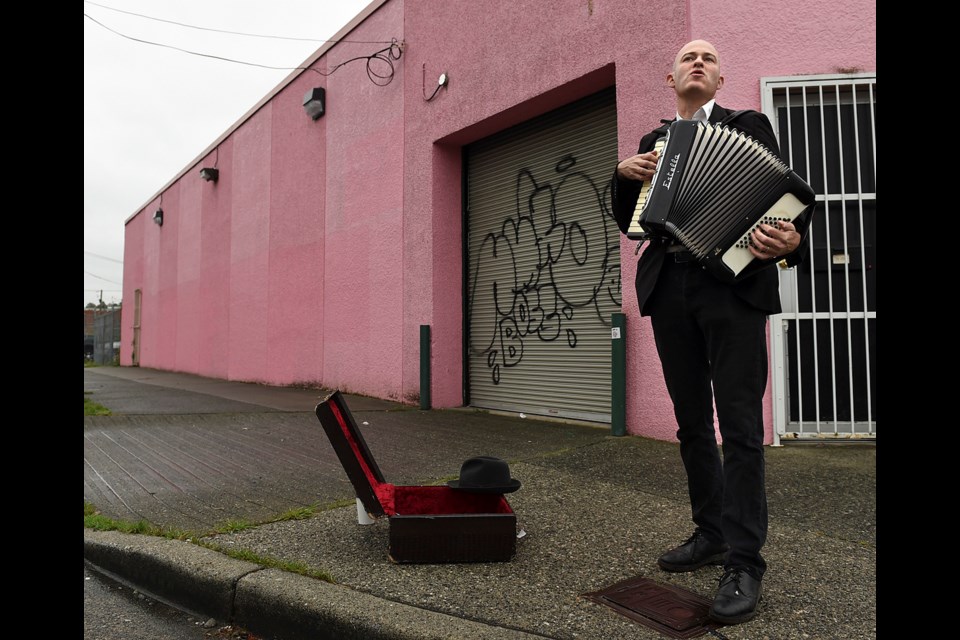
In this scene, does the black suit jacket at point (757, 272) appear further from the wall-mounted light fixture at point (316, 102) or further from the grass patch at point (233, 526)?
the wall-mounted light fixture at point (316, 102)

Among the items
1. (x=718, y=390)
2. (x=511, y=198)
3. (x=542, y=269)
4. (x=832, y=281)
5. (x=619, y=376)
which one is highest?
(x=511, y=198)

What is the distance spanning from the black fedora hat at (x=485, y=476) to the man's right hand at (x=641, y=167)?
1329 mm

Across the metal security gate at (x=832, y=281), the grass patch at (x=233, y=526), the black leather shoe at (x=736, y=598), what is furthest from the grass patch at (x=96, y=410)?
the black leather shoe at (x=736, y=598)

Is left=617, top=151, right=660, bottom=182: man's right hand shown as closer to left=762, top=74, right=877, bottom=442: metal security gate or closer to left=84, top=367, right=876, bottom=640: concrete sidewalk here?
left=84, top=367, right=876, bottom=640: concrete sidewalk

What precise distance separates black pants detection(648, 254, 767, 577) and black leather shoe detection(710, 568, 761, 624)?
0.04 metres

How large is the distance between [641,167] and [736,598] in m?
1.59

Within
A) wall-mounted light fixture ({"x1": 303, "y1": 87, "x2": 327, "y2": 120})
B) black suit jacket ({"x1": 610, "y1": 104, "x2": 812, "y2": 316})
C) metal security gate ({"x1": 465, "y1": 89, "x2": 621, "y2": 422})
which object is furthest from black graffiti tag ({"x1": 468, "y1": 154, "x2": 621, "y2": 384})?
wall-mounted light fixture ({"x1": 303, "y1": 87, "x2": 327, "y2": 120})

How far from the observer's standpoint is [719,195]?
7.68 feet

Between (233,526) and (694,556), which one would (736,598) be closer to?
(694,556)

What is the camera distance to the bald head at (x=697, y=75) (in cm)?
255

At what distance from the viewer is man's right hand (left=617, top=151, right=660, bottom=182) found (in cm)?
248

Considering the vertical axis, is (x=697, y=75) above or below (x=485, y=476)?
above

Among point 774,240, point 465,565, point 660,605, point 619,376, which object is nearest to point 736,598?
point 660,605
